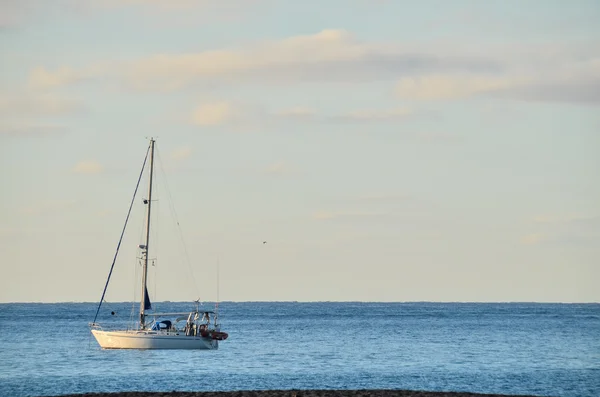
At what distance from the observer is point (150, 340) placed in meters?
90.1

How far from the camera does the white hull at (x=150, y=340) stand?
3546 inches

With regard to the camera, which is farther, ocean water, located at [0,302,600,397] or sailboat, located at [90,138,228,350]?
sailboat, located at [90,138,228,350]

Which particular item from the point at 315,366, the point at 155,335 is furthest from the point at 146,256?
the point at 315,366

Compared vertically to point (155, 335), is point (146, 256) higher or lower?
higher

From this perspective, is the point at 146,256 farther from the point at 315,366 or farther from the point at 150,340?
the point at 315,366

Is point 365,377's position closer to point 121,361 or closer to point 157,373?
point 157,373

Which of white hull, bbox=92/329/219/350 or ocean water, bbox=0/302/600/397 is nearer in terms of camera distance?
ocean water, bbox=0/302/600/397

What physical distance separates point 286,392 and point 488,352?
175ft

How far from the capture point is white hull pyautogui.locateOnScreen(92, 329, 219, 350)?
90.1 meters

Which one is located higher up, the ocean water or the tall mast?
the tall mast

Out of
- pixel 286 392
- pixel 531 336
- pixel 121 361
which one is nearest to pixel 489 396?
pixel 286 392

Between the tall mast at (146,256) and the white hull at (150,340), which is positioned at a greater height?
the tall mast at (146,256)

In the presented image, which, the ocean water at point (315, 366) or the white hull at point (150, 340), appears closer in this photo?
the ocean water at point (315, 366)

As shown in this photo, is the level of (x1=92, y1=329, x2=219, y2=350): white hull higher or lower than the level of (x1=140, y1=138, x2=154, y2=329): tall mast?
lower
